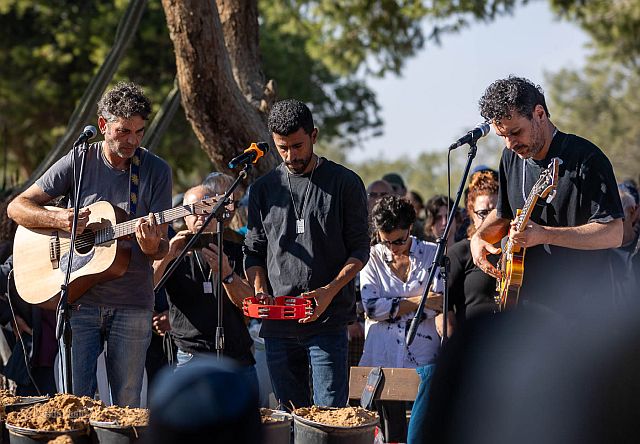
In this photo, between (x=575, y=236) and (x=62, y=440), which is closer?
(x=62, y=440)

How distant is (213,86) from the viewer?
8414mm

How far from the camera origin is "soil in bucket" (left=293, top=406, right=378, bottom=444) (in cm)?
455

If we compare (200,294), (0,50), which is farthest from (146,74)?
(200,294)

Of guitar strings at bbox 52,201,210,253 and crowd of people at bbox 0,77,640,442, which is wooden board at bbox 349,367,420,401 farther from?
guitar strings at bbox 52,201,210,253

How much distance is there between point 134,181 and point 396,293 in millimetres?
2058

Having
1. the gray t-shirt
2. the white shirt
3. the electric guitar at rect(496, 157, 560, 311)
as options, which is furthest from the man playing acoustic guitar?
the electric guitar at rect(496, 157, 560, 311)

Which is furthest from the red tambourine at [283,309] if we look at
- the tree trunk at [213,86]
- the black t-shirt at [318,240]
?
the tree trunk at [213,86]

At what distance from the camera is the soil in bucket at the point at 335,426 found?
455 cm

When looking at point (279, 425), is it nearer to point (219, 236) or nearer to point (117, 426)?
point (117, 426)

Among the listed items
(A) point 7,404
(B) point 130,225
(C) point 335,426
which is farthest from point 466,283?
(A) point 7,404

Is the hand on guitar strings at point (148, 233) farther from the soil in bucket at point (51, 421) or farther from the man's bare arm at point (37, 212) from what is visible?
the soil in bucket at point (51, 421)

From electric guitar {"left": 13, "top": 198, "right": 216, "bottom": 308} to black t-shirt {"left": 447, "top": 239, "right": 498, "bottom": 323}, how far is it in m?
1.76

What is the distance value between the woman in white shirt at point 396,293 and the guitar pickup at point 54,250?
2100 millimetres

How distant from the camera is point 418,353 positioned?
6.61 meters
